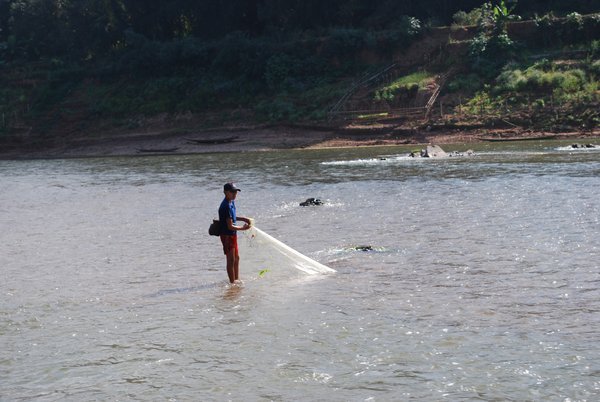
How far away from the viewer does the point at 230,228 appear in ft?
44.1

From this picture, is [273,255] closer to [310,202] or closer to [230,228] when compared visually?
[230,228]

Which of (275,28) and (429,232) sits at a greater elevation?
(275,28)

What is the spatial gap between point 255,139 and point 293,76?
9.04 m

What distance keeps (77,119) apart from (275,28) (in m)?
15.3

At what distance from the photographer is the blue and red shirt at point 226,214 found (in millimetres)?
13377

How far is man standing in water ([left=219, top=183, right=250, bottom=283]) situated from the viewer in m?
13.3

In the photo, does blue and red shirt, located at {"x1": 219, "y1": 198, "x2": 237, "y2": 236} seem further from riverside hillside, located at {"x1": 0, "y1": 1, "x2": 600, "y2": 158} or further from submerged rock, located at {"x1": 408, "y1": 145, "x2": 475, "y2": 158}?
riverside hillside, located at {"x1": 0, "y1": 1, "x2": 600, "y2": 158}

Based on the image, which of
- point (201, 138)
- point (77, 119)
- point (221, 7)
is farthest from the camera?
point (221, 7)

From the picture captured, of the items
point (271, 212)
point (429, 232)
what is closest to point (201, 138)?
point (271, 212)

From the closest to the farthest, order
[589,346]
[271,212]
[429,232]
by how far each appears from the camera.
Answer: [589,346] → [429,232] → [271,212]

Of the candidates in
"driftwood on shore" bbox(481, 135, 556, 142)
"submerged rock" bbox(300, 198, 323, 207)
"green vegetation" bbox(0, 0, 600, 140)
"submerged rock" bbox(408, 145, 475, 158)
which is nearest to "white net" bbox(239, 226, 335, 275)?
"submerged rock" bbox(300, 198, 323, 207)

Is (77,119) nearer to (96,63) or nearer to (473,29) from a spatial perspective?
(96,63)

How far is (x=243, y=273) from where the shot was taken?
14578 mm

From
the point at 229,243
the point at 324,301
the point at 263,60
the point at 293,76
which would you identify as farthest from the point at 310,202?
the point at 263,60
